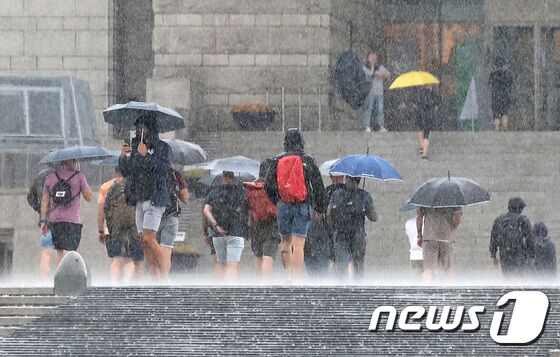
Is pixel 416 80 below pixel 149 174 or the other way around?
the other way around

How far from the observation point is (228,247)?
2052cm


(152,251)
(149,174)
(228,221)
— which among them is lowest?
(152,251)

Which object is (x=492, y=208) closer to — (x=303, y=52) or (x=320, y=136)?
(x=320, y=136)

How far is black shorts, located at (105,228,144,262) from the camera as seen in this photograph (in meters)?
→ 20.0

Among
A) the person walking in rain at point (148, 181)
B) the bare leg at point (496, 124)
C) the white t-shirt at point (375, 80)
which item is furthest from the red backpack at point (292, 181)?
the bare leg at point (496, 124)

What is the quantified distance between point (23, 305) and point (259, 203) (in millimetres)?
3599

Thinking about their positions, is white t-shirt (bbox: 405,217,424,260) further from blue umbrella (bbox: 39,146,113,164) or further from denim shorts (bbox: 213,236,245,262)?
blue umbrella (bbox: 39,146,113,164)

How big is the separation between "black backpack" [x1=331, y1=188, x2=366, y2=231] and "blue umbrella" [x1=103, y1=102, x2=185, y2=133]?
1875mm

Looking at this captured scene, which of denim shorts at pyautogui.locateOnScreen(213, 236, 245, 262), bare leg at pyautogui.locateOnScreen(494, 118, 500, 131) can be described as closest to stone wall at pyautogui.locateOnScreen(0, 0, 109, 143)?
bare leg at pyautogui.locateOnScreen(494, 118, 500, 131)

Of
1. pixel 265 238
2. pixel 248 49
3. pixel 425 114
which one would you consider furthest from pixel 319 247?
pixel 248 49

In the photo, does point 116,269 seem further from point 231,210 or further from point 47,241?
point 47,241

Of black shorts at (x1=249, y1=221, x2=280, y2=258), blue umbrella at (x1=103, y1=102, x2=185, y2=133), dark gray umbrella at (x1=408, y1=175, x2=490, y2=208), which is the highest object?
blue umbrella at (x1=103, y1=102, x2=185, y2=133)

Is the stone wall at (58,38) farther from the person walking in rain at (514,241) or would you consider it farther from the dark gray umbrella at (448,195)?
the person walking in rain at (514,241)

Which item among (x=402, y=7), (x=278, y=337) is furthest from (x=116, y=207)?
(x=402, y=7)
